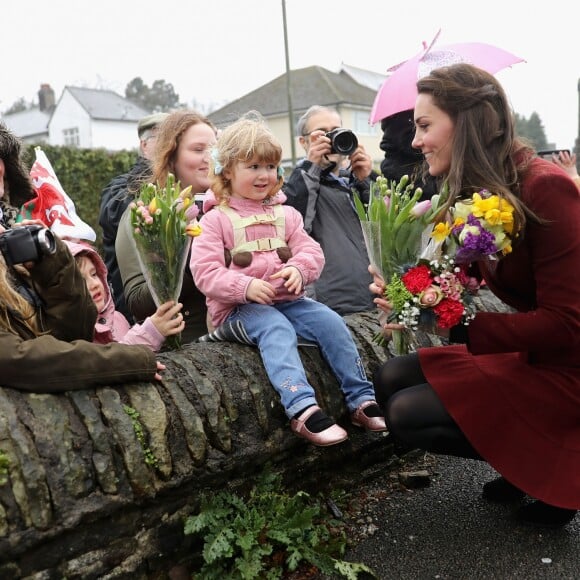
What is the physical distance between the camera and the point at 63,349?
234 centimetres

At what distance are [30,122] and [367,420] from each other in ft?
181

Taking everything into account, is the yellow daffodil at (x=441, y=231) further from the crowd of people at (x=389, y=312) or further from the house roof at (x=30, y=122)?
the house roof at (x=30, y=122)

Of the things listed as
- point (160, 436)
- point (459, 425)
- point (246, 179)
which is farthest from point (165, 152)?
point (459, 425)

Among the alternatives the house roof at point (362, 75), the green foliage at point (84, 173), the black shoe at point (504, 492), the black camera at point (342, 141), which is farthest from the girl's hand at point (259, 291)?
the house roof at point (362, 75)

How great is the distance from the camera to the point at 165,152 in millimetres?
3871

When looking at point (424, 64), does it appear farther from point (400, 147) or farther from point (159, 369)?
point (159, 369)

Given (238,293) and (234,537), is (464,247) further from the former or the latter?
(234,537)

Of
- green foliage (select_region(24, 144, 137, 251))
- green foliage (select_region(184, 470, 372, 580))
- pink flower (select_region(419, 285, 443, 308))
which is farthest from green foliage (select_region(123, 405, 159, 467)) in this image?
green foliage (select_region(24, 144, 137, 251))

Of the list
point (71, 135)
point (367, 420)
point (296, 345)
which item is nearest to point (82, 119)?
point (71, 135)

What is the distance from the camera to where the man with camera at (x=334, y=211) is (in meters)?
4.09

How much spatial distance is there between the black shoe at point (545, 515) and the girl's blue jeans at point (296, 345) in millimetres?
795

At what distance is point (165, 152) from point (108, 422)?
1.95 m

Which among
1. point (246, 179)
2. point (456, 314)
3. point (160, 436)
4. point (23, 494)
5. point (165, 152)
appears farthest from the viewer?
point (165, 152)

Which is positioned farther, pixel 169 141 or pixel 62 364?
pixel 169 141
